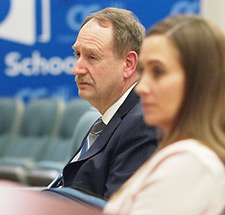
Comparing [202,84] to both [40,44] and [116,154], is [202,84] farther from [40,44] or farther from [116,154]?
[40,44]

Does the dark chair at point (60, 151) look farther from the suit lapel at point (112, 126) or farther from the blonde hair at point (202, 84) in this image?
the blonde hair at point (202, 84)

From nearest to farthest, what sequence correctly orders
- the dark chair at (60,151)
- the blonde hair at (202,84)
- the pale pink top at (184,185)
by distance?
the pale pink top at (184,185) < the blonde hair at (202,84) < the dark chair at (60,151)

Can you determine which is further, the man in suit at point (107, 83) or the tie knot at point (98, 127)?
the tie knot at point (98, 127)

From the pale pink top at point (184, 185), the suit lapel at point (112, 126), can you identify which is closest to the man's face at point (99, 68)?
the suit lapel at point (112, 126)

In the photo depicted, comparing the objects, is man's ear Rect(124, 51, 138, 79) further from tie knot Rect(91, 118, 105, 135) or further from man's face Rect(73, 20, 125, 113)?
tie knot Rect(91, 118, 105, 135)

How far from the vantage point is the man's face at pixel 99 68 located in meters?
2.37

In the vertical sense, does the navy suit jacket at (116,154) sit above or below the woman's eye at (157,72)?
below

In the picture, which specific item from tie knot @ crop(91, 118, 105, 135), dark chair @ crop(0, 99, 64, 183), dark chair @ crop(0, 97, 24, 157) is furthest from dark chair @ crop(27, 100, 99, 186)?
tie knot @ crop(91, 118, 105, 135)

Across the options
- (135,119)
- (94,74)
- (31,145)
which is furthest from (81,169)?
(31,145)

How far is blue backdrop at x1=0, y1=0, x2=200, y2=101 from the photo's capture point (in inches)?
277

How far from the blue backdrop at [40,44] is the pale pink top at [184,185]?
19.3 feet

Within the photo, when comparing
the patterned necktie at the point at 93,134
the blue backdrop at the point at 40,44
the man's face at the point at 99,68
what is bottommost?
the blue backdrop at the point at 40,44

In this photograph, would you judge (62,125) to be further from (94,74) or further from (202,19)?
(202,19)

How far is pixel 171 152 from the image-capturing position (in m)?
1.16
